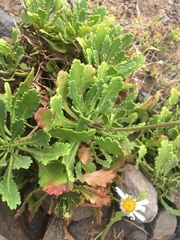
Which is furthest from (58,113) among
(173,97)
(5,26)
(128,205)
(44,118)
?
(173,97)

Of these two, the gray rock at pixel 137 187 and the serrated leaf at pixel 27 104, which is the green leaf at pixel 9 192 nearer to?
the serrated leaf at pixel 27 104

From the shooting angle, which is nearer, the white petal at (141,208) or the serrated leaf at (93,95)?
the serrated leaf at (93,95)

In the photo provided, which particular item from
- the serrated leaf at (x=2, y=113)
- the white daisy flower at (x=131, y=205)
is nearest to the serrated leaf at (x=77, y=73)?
the serrated leaf at (x=2, y=113)

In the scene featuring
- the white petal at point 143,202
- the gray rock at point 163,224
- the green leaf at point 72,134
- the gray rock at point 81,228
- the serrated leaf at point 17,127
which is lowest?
the gray rock at point 163,224

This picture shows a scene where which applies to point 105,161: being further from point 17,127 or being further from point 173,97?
point 173,97

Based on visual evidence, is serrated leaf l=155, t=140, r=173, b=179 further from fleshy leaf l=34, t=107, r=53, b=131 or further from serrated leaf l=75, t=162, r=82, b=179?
fleshy leaf l=34, t=107, r=53, b=131

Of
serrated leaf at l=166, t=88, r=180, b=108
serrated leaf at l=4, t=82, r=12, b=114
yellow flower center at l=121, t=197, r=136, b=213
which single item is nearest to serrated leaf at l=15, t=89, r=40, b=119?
serrated leaf at l=4, t=82, r=12, b=114
